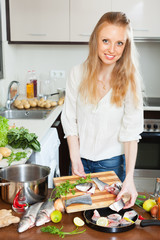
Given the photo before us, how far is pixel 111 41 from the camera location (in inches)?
53.1

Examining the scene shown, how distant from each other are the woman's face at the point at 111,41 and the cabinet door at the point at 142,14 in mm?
1867

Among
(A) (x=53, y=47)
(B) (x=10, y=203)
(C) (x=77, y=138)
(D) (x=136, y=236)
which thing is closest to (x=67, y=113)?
(C) (x=77, y=138)

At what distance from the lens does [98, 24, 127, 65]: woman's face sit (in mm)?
1347

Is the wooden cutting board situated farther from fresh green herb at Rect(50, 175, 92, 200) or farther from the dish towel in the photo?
the dish towel

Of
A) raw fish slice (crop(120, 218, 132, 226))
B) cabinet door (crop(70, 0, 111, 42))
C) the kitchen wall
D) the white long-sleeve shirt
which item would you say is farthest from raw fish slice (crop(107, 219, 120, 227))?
the kitchen wall

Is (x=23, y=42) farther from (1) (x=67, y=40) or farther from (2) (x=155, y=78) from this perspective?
(2) (x=155, y=78)

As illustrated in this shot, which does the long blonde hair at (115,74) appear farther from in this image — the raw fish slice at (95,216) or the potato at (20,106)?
the potato at (20,106)

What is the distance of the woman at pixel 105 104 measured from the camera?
4.55ft

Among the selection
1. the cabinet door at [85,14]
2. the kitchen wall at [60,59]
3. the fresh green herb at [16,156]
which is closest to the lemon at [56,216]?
the fresh green herb at [16,156]

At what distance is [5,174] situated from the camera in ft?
4.19

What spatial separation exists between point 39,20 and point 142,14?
1025 mm

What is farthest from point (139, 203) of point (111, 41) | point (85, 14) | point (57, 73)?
point (57, 73)

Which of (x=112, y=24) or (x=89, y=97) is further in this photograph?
(x=89, y=97)

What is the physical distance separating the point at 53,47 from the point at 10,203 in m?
2.66
